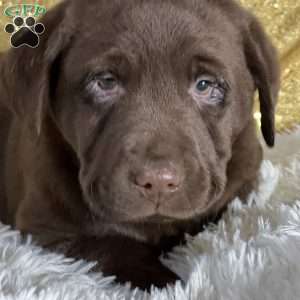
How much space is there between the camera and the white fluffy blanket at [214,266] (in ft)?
4.79

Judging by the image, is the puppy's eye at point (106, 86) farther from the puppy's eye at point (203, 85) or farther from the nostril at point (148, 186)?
the nostril at point (148, 186)

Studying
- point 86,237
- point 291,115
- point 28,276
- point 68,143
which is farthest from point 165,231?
point 291,115

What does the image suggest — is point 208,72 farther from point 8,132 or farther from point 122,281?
point 8,132

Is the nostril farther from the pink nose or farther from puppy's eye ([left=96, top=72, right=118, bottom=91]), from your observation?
puppy's eye ([left=96, top=72, right=118, bottom=91])

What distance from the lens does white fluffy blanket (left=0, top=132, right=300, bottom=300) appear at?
4.79ft

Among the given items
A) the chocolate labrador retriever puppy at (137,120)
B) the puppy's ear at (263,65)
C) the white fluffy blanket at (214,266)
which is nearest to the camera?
the white fluffy blanket at (214,266)

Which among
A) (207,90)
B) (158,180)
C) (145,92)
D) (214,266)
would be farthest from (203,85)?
(214,266)

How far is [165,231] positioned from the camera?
2.02 m

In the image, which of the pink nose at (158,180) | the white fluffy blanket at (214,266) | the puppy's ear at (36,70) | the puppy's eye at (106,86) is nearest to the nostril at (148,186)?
the pink nose at (158,180)

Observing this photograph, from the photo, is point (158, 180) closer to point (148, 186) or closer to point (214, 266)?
point (148, 186)

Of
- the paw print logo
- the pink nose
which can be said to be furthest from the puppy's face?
the paw print logo

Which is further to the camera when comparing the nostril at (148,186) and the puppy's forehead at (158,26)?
the puppy's forehead at (158,26)

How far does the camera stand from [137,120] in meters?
1.71

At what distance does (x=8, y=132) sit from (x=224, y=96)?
1.08 metres
